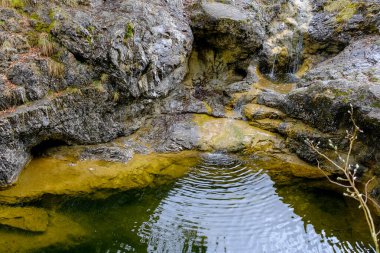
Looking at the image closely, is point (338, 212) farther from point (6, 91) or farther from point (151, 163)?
point (6, 91)

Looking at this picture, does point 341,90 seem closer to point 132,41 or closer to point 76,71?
point 132,41

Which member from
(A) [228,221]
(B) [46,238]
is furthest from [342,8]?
(B) [46,238]

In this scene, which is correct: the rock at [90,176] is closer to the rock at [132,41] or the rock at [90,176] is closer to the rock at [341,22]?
the rock at [132,41]

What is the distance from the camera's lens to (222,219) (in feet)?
19.0

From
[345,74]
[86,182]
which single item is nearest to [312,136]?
[345,74]

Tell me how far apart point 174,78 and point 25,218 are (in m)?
5.36

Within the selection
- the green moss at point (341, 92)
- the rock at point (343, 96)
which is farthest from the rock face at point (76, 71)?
the green moss at point (341, 92)

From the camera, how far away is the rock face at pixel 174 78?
6691mm

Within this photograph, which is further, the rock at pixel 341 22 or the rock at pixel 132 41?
→ the rock at pixel 341 22

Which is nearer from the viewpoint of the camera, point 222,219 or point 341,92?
point 222,219

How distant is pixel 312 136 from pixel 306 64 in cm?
416

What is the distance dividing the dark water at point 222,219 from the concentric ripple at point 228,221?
0.6 inches

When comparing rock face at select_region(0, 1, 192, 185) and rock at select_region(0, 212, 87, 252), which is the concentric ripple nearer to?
rock at select_region(0, 212, 87, 252)

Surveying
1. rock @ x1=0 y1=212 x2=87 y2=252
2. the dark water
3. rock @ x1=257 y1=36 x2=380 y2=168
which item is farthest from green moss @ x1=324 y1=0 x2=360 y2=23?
rock @ x1=0 y1=212 x2=87 y2=252
